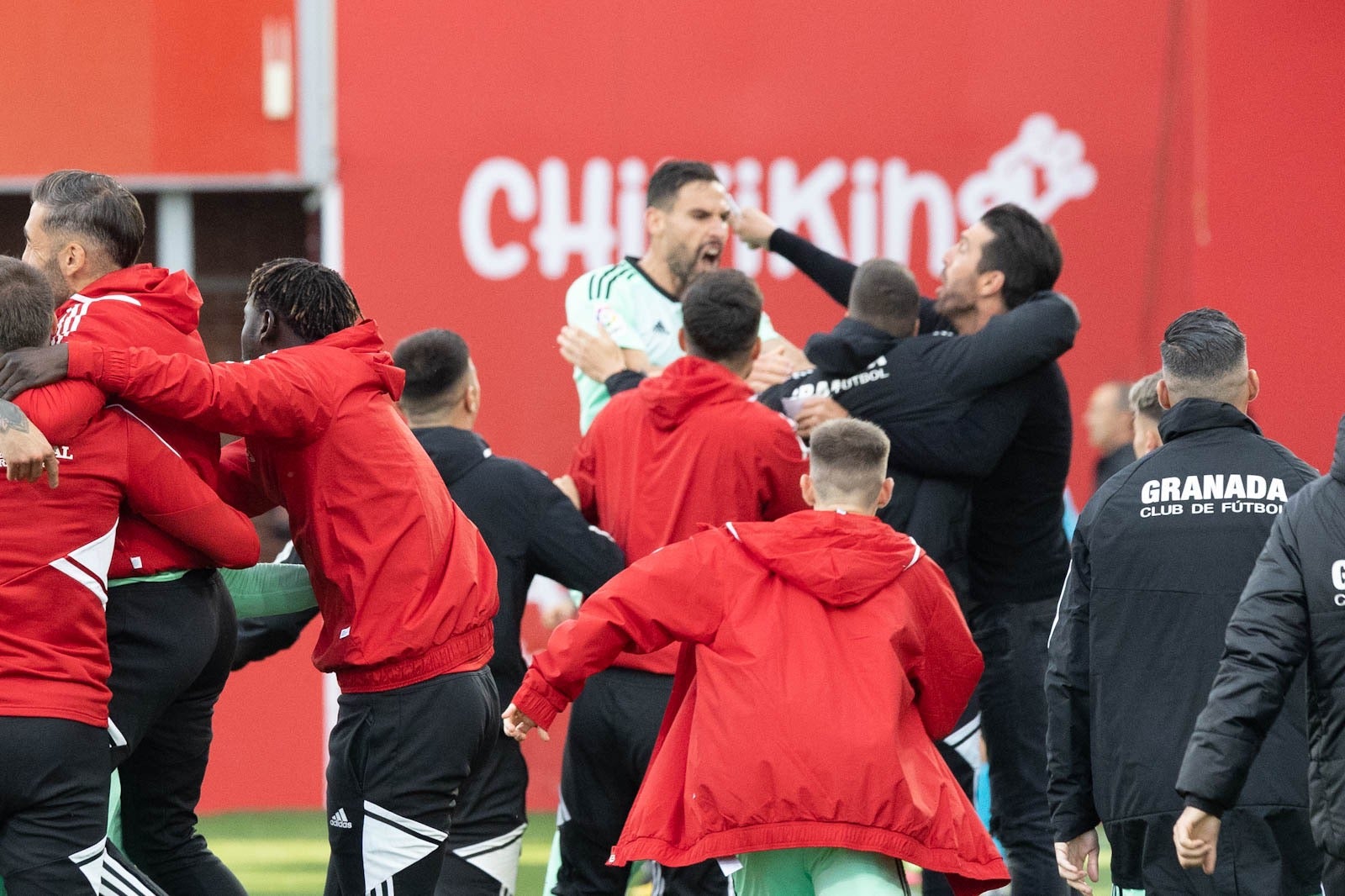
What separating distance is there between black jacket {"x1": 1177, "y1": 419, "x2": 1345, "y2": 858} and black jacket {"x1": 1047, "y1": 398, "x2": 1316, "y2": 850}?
0.34 m

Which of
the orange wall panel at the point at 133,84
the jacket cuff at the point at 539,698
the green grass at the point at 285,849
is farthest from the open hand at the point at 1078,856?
the orange wall panel at the point at 133,84

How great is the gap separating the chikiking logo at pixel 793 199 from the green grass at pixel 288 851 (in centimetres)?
271

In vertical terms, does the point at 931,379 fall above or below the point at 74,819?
above

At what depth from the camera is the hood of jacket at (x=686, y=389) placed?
5.11 m

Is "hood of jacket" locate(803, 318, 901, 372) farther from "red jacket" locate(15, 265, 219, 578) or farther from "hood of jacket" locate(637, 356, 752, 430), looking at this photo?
"red jacket" locate(15, 265, 219, 578)

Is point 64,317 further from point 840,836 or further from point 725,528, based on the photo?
point 840,836

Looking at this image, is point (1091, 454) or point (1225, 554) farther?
point (1091, 454)

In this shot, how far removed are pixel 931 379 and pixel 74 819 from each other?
9.07 feet

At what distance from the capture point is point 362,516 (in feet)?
13.1

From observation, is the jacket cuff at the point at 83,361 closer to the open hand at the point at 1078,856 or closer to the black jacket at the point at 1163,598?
the black jacket at the point at 1163,598

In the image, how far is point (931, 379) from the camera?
5375mm

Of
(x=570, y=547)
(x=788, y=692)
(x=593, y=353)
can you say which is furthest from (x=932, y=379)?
(x=788, y=692)

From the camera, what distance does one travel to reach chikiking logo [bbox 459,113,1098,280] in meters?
8.75

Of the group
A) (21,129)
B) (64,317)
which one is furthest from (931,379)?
(21,129)
